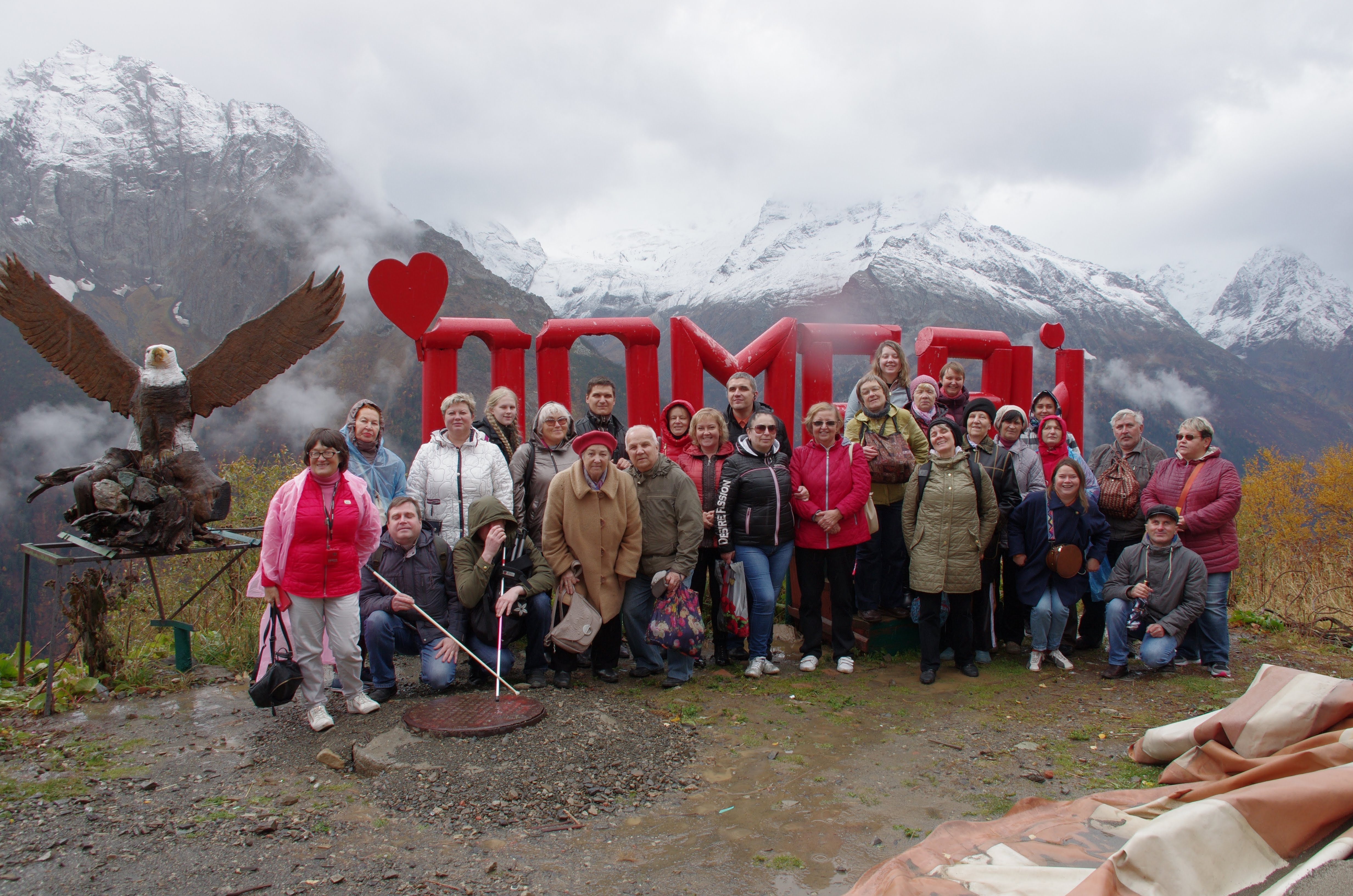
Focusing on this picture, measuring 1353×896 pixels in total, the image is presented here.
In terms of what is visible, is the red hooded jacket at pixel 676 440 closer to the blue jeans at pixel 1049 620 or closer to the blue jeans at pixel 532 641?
the blue jeans at pixel 532 641

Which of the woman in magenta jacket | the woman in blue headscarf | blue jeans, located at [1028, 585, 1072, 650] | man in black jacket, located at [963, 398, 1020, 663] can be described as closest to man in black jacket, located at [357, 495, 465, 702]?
the woman in blue headscarf

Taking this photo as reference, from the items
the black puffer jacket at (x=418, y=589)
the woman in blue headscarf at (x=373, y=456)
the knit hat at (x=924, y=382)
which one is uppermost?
the knit hat at (x=924, y=382)

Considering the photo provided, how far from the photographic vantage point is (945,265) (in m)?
84.7

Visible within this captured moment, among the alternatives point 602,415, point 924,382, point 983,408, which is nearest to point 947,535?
→ point 983,408

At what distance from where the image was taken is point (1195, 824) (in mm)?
2066

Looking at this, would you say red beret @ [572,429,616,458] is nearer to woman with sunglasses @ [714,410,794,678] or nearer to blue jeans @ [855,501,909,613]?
woman with sunglasses @ [714,410,794,678]

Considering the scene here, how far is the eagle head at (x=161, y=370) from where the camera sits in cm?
506

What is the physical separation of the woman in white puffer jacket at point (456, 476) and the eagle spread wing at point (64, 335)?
204 centimetres

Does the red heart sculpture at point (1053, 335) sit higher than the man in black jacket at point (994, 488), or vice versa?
the red heart sculpture at point (1053, 335)

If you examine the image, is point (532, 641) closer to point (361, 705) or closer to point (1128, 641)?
A: point (361, 705)

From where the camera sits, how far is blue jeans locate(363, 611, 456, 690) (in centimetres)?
466

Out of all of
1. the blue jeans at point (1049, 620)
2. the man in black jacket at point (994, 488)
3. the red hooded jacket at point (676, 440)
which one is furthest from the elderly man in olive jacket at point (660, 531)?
the blue jeans at point (1049, 620)

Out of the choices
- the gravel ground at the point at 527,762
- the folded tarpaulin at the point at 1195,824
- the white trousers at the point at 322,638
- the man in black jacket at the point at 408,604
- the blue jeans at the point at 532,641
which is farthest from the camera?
the blue jeans at the point at 532,641

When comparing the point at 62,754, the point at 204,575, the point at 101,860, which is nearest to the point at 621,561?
the point at 101,860
